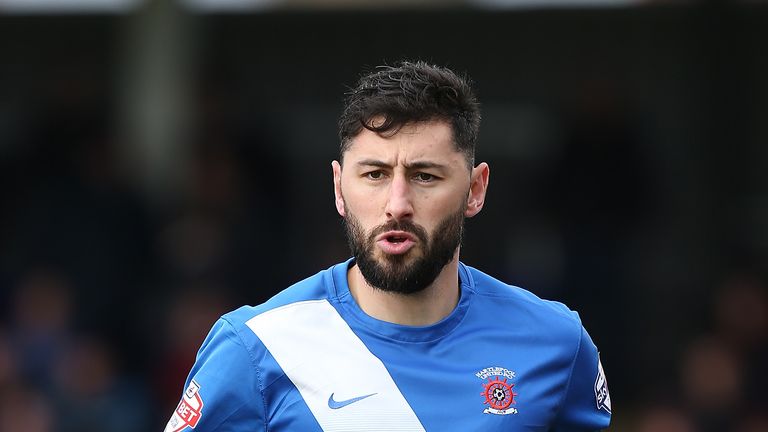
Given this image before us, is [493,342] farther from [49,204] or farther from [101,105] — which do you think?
[101,105]

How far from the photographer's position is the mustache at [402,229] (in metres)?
3.92

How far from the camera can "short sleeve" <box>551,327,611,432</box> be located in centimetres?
418

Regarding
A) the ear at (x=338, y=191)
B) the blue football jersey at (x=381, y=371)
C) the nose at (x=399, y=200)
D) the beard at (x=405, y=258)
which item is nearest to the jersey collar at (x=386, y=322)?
the blue football jersey at (x=381, y=371)

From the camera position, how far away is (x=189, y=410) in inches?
156

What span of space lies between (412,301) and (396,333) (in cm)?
11

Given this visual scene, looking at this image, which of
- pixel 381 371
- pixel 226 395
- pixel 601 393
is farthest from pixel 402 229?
pixel 601 393

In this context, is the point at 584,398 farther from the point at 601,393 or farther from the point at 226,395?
the point at 226,395

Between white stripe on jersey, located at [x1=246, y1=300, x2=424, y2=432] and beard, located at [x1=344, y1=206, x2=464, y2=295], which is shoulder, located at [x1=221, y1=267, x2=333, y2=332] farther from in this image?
beard, located at [x1=344, y1=206, x2=464, y2=295]

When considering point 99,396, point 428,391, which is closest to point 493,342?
point 428,391

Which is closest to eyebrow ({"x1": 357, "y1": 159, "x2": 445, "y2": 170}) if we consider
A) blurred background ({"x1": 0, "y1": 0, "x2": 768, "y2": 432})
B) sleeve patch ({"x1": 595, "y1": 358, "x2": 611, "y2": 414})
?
sleeve patch ({"x1": 595, "y1": 358, "x2": 611, "y2": 414})

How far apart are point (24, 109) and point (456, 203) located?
25.6 ft

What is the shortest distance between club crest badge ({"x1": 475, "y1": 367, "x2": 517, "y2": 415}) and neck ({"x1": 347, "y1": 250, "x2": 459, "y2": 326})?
0.76ft

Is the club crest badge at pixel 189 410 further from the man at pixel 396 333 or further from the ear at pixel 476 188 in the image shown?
the ear at pixel 476 188

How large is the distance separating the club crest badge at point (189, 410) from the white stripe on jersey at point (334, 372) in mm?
237
